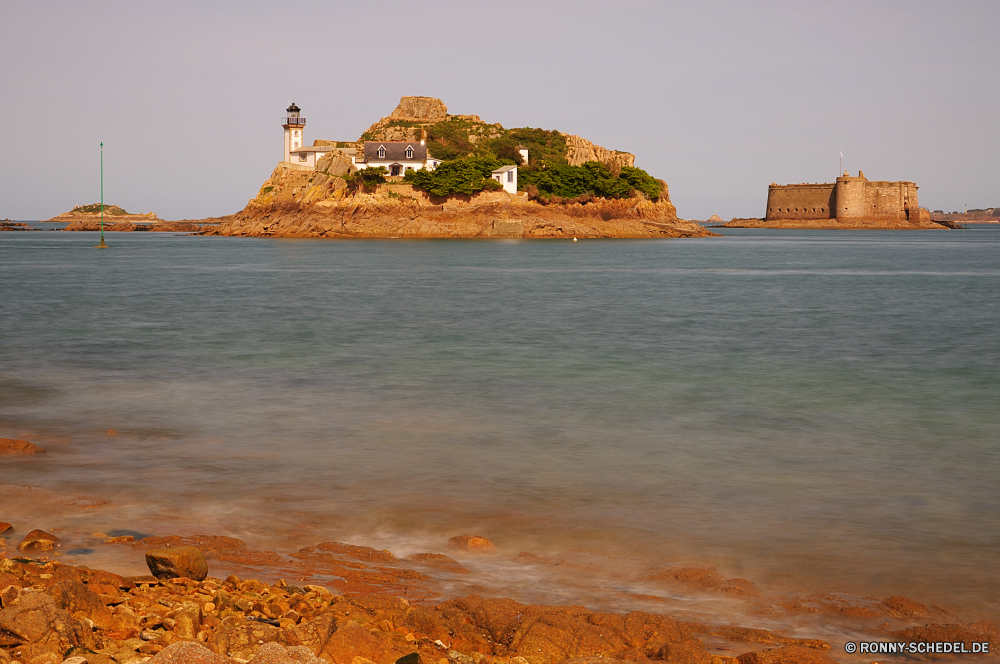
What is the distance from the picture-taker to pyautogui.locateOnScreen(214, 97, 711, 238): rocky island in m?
90.9

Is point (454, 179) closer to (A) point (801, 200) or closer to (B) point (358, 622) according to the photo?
(A) point (801, 200)

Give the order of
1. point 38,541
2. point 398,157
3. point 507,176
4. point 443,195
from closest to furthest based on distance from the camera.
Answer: point 38,541, point 443,195, point 507,176, point 398,157

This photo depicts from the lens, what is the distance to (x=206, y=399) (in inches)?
512

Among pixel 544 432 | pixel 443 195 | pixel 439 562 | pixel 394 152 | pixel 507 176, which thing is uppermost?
pixel 394 152

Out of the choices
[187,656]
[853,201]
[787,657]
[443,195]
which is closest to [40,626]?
[187,656]

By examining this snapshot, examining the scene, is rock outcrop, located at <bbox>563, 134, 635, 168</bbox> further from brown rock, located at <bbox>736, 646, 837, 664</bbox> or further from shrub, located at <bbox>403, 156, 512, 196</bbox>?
brown rock, located at <bbox>736, 646, 837, 664</bbox>

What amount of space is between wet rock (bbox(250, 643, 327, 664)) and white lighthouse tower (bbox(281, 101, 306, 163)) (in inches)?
3899

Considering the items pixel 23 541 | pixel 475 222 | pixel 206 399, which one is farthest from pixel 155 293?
pixel 475 222

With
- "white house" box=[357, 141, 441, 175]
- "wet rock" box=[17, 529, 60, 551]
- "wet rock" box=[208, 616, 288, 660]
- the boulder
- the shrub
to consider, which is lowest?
"wet rock" box=[17, 529, 60, 551]

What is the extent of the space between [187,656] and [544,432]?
738cm

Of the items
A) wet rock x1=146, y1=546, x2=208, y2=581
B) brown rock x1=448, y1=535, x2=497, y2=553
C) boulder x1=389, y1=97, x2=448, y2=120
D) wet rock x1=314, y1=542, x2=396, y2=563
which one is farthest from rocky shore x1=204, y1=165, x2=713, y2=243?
wet rock x1=146, y1=546, x2=208, y2=581

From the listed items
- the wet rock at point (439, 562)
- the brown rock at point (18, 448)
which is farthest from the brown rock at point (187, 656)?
the brown rock at point (18, 448)

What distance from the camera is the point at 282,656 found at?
4062 millimetres

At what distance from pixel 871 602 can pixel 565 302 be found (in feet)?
86.9
